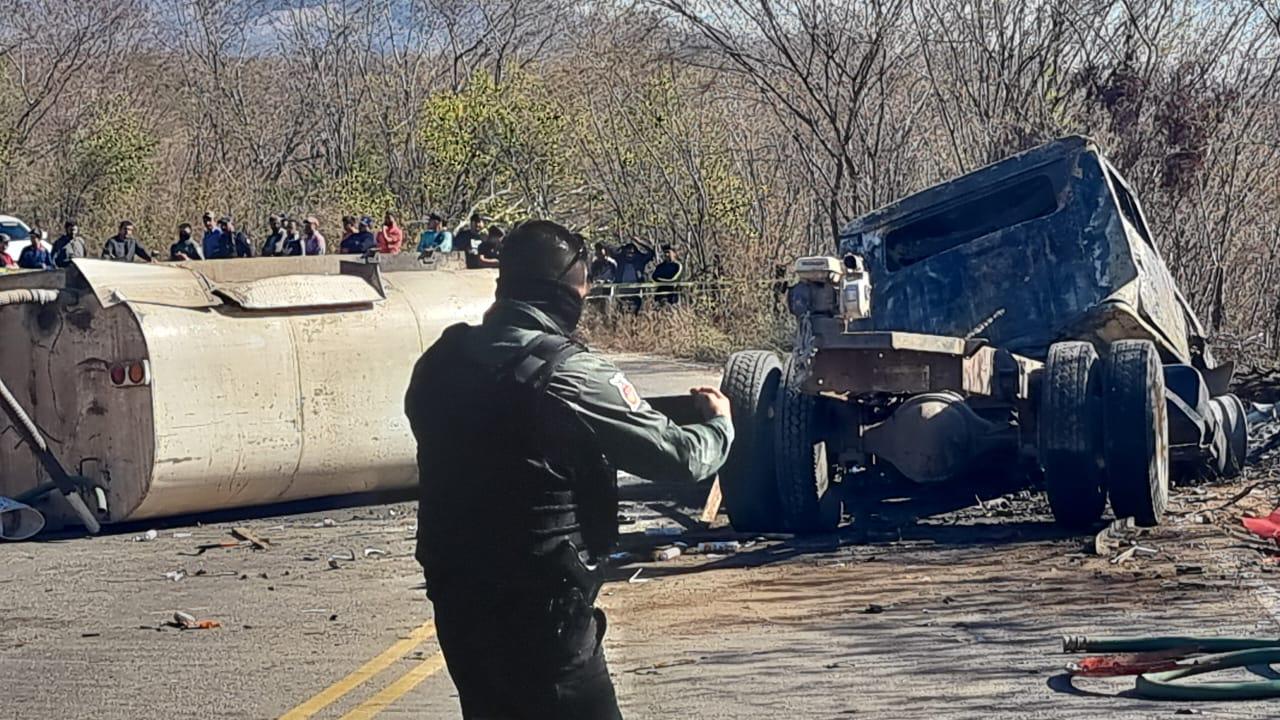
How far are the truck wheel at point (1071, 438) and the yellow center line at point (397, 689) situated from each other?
12.0ft

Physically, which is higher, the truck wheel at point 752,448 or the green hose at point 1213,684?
the truck wheel at point 752,448

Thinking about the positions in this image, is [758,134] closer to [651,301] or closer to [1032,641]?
[651,301]

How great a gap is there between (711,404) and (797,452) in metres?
5.63

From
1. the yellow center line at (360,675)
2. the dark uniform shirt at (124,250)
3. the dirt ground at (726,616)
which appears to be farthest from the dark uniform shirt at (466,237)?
the yellow center line at (360,675)

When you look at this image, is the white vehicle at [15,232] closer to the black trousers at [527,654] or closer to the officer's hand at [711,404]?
the officer's hand at [711,404]

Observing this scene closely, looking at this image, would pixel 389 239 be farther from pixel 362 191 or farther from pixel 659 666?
pixel 659 666

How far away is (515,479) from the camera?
161 inches

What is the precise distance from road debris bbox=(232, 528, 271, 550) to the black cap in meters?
7.45

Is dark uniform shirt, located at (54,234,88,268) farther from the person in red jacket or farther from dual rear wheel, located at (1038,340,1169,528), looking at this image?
dual rear wheel, located at (1038,340,1169,528)

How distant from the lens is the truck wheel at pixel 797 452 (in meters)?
10.0

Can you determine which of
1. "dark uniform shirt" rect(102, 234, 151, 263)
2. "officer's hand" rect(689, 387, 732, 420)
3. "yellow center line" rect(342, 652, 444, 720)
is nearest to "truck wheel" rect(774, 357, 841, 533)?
"yellow center line" rect(342, 652, 444, 720)

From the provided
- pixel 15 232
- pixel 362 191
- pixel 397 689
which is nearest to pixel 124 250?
pixel 15 232

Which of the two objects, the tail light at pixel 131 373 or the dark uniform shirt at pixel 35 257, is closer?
the tail light at pixel 131 373

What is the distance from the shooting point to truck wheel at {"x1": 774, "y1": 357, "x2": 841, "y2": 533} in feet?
32.8
